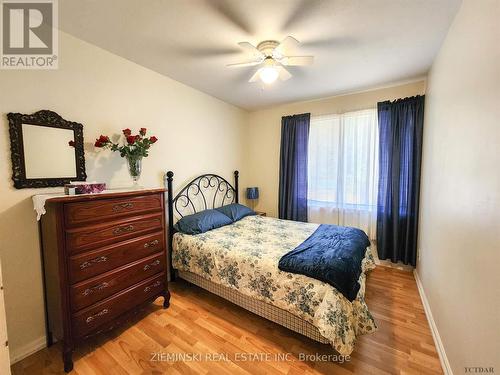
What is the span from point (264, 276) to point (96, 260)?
4.37 ft

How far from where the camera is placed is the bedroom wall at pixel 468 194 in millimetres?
945

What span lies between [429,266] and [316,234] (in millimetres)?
1094

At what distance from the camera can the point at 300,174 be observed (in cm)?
355

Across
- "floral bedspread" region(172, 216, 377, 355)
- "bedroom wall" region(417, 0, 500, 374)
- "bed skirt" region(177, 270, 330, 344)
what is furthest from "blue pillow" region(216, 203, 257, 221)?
"bedroom wall" region(417, 0, 500, 374)

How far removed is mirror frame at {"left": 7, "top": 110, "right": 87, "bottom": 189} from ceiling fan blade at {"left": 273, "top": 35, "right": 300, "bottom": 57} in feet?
6.20

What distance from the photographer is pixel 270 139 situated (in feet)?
12.9

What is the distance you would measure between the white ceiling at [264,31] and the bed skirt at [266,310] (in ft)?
7.77

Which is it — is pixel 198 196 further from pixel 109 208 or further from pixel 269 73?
pixel 269 73

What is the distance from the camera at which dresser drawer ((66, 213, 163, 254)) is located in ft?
4.82

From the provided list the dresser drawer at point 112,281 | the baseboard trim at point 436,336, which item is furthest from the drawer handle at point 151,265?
the baseboard trim at point 436,336

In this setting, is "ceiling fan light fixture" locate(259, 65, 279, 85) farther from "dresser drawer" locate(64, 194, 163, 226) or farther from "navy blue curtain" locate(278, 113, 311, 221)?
"navy blue curtain" locate(278, 113, 311, 221)

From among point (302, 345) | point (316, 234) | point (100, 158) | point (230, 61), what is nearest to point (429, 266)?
point (316, 234)

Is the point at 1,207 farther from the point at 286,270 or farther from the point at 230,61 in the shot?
the point at 230,61

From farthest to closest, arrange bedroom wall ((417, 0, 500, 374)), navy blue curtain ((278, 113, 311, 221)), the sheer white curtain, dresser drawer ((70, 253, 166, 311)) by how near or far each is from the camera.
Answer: navy blue curtain ((278, 113, 311, 221))
the sheer white curtain
dresser drawer ((70, 253, 166, 311))
bedroom wall ((417, 0, 500, 374))
